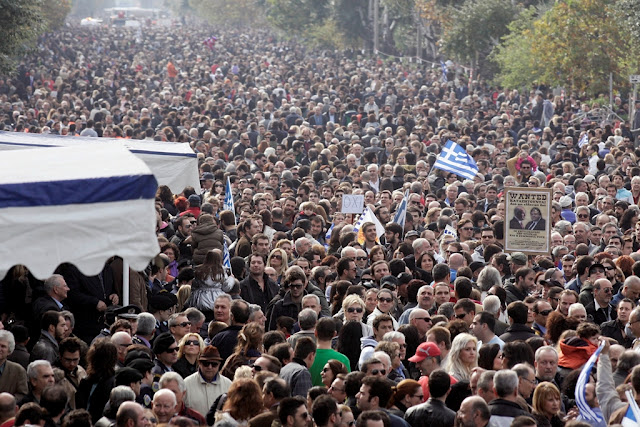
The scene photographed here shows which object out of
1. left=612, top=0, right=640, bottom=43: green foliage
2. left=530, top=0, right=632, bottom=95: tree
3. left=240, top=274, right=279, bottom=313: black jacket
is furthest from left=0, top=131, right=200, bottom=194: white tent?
left=530, top=0, right=632, bottom=95: tree

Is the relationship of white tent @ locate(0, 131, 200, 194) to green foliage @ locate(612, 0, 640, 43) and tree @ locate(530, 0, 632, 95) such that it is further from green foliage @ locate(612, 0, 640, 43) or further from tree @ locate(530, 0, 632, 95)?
tree @ locate(530, 0, 632, 95)

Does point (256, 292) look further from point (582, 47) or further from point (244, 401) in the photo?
point (582, 47)

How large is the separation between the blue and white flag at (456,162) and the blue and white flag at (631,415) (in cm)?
1221

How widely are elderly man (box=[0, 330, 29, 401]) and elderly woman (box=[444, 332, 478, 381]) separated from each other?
3114 millimetres

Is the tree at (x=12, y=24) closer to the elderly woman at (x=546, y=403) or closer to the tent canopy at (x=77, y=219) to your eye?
the tent canopy at (x=77, y=219)

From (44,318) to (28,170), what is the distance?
166cm

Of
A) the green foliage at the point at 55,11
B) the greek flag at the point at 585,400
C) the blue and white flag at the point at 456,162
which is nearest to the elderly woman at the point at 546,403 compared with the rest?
the greek flag at the point at 585,400

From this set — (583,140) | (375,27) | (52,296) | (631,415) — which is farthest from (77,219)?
(375,27)

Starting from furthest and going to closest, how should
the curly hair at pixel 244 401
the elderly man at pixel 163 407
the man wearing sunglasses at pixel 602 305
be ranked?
the man wearing sunglasses at pixel 602 305
the elderly man at pixel 163 407
the curly hair at pixel 244 401

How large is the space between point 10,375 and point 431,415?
311 cm

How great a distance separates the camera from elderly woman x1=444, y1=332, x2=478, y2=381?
929cm

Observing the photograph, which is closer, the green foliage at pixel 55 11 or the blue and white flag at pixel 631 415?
the blue and white flag at pixel 631 415

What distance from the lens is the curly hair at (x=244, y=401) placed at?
7898 mm

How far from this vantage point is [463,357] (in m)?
9.32
